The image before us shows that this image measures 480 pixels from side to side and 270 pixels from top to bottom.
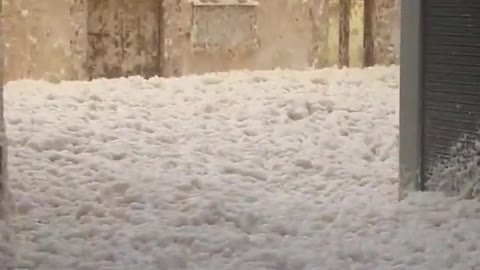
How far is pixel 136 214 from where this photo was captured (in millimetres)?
1928

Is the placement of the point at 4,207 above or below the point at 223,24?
below

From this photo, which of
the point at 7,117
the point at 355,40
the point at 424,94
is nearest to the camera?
the point at 424,94

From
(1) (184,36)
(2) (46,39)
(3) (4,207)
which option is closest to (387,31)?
(1) (184,36)

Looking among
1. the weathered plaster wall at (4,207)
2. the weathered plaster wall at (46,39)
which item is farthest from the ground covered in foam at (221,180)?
the weathered plaster wall at (46,39)

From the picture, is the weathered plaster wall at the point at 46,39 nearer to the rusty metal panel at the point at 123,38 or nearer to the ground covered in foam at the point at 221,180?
the rusty metal panel at the point at 123,38

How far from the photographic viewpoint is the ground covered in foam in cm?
168

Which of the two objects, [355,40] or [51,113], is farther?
[355,40]

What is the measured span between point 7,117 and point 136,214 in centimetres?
117

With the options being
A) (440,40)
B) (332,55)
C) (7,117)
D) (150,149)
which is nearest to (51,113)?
(7,117)

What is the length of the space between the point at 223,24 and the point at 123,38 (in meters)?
0.47

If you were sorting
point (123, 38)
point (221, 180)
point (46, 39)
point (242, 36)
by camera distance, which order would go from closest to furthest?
point (221, 180), point (46, 39), point (123, 38), point (242, 36)

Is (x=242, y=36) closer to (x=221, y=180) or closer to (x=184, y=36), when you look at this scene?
(x=184, y=36)

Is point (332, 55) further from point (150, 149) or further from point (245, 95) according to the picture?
point (150, 149)

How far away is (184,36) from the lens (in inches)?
174
